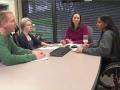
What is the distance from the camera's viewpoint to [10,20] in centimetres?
221

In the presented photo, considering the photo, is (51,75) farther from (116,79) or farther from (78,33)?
(78,33)

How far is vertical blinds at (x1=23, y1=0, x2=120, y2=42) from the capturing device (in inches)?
200

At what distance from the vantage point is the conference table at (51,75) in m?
1.56

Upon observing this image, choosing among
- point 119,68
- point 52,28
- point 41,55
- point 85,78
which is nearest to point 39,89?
point 85,78

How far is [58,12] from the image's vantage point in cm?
531

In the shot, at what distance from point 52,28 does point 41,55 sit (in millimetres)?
2876

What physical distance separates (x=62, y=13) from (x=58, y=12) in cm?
9

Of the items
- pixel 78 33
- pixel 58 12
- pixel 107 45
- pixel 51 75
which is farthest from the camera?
pixel 58 12

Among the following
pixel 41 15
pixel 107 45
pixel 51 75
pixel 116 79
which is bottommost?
pixel 116 79

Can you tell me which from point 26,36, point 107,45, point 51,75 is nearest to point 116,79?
point 107,45

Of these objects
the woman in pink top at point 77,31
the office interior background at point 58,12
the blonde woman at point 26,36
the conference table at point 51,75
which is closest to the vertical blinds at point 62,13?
the office interior background at point 58,12

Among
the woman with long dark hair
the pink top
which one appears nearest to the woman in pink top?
the pink top

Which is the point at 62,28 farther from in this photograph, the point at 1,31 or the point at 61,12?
the point at 1,31

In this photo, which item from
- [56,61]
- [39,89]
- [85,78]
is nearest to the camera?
[39,89]
